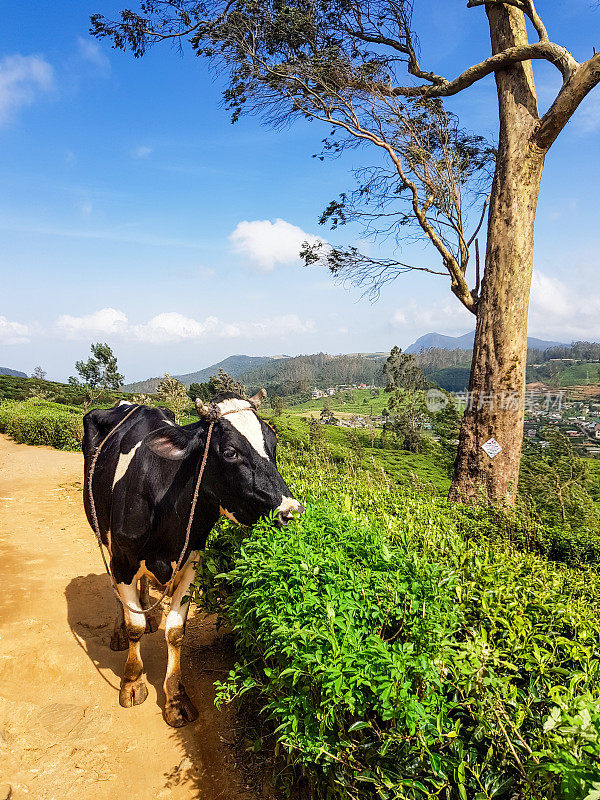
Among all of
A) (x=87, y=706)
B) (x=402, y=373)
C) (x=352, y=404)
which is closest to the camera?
(x=87, y=706)

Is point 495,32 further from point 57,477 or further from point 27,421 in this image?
point 27,421

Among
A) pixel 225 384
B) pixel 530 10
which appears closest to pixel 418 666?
pixel 530 10

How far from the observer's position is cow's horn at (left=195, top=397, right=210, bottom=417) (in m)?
2.81

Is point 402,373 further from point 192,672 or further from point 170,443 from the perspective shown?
point 170,443

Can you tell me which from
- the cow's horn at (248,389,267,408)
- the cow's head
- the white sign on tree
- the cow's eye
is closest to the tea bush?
the cow's head

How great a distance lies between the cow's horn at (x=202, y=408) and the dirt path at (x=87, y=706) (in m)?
2.11

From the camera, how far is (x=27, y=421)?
588 inches

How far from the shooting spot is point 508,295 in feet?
19.2

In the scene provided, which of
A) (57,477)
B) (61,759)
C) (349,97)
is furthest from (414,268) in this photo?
(57,477)

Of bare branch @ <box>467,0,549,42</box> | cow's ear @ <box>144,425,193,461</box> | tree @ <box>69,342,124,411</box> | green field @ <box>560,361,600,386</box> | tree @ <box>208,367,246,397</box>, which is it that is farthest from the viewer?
green field @ <box>560,361,600,386</box>

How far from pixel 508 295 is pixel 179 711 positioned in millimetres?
5590

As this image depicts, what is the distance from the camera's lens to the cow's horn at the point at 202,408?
2815mm

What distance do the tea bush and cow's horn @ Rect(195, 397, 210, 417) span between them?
770 mm

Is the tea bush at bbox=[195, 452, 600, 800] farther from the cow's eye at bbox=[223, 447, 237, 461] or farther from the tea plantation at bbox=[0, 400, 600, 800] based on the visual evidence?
the cow's eye at bbox=[223, 447, 237, 461]
